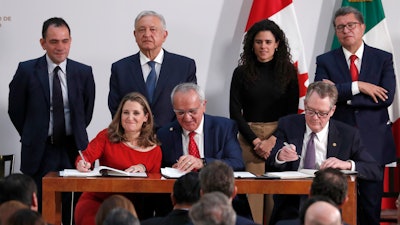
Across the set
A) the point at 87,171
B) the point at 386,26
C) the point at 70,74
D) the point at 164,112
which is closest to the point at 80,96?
the point at 70,74

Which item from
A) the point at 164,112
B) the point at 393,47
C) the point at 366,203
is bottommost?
the point at 366,203

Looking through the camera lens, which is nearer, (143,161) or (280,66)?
(143,161)

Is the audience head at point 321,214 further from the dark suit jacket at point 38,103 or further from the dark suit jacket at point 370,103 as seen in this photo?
the dark suit jacket at point 38,103

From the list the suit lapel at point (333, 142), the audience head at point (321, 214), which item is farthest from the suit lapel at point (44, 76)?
the audience head at point (321, 214)

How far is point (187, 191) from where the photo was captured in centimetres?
516

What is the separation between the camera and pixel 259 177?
6.21 meters

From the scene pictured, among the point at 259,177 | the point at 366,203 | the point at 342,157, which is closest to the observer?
the point at 259,177

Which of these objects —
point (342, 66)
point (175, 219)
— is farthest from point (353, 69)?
point (175, 219)

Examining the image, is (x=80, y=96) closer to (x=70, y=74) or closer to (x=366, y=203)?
(x=70, y=74)

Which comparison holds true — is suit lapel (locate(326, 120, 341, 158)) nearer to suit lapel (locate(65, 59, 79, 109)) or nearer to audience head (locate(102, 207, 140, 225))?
suit lapel (locate(65, 59, 79, 109))

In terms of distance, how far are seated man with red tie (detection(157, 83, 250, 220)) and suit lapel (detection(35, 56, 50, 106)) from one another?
110 centimetres

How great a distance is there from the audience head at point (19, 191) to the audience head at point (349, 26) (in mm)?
3339

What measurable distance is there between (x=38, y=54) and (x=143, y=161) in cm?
235

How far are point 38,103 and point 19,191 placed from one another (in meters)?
2.50
